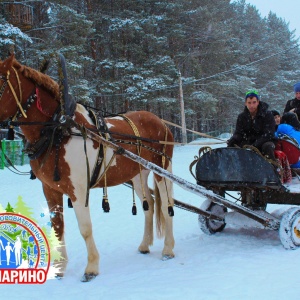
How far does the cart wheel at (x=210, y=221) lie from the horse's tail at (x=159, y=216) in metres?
0.69

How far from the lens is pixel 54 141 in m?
3.74

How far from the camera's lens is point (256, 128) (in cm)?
515

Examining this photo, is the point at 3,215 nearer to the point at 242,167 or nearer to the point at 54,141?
the point at 54,141

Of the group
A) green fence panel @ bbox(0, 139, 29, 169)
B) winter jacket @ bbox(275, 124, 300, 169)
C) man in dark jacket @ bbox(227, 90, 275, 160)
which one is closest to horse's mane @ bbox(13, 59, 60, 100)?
man in dark jacket @ bbox(227, 90, 275, 160)

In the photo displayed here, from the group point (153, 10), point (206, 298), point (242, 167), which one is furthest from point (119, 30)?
point (206, 298)

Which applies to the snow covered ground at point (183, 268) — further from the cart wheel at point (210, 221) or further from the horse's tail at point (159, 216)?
the horse's tail at point (159, 216)

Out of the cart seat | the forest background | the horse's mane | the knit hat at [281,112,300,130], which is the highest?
the forest background

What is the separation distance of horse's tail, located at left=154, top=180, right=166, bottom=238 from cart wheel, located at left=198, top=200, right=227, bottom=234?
0.69 metres

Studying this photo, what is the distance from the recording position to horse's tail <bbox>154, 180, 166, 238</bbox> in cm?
524

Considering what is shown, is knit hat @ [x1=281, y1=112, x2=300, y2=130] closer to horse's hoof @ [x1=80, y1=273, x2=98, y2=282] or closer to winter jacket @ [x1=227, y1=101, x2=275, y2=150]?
winter jacket @ [x1=227, y1=101, x2=275, y2=150]

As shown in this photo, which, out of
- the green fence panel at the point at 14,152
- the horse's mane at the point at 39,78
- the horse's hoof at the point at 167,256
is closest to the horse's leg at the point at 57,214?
the horse's mane at the point at 39,78

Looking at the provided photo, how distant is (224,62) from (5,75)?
33.2 metres

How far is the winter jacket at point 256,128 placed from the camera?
195 inches

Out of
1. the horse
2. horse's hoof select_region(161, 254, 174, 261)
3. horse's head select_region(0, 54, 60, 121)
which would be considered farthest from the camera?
horse's hoof select_region(161, 254, 174, 261)
